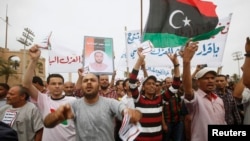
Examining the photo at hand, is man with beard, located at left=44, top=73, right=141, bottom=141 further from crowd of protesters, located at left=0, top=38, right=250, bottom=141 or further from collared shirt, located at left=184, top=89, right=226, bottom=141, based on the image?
collared shirt, located at left=184, top=89, right=226, bottom=141

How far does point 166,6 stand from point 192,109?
2.22 m

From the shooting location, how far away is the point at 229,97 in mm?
4340

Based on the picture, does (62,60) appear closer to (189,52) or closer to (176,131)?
(176,131)

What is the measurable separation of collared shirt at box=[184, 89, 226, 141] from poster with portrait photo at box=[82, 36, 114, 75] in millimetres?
3969

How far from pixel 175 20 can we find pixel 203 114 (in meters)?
2.06

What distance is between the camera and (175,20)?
5184 millimetres

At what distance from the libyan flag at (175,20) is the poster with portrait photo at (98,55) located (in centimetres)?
253

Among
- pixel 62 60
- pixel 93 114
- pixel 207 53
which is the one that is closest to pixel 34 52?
pixel 93 114

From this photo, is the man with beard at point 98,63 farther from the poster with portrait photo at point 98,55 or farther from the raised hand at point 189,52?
the raised hand at point 189,52

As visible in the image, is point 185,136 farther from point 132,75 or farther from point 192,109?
point 192,109

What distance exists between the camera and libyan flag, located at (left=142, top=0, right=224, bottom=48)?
5109 mm

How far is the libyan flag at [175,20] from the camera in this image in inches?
201

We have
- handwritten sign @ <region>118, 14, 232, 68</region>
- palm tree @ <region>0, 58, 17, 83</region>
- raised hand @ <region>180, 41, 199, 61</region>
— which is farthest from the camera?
palm tree @ <region>0, 58, 17, 83</region>

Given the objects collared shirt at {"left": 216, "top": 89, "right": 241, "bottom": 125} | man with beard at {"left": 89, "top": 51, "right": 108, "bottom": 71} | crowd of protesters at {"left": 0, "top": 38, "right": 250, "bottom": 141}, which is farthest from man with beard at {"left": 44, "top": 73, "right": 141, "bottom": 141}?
man with beard at {"left": 89, "top": 51, "right": 108, "bottom": 71}
